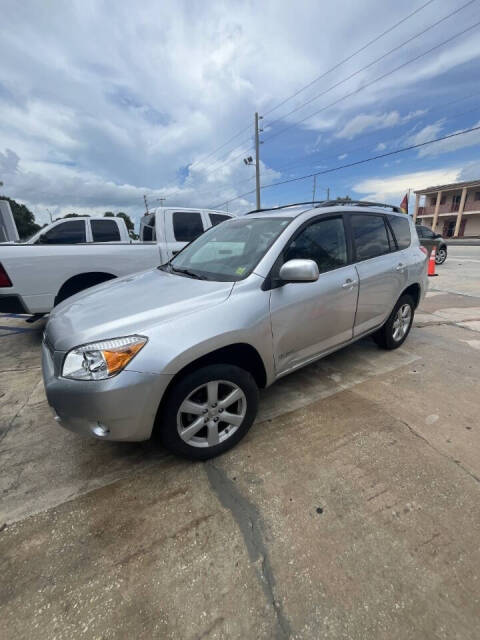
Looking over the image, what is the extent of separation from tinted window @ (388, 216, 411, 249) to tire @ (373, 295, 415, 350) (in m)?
0.65

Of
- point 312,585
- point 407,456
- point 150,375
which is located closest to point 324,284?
point 407,456

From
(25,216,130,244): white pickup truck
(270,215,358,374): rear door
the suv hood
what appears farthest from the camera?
(25,216,130,244): white pickup truck

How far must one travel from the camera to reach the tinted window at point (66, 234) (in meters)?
6.02

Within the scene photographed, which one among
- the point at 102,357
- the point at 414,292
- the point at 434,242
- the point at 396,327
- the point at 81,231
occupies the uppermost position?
the point at 81,231

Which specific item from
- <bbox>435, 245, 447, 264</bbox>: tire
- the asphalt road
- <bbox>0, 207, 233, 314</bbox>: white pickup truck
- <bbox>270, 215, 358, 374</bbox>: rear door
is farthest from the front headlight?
<bbox>435, 245, 447, 264</bbox>: tire

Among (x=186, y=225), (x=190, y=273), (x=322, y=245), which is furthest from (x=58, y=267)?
(x=322, y=245)

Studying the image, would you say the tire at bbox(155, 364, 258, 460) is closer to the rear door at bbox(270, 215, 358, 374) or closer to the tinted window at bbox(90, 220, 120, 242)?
the rear door at bbox(270, 215, 358, 374)

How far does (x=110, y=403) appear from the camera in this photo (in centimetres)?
165

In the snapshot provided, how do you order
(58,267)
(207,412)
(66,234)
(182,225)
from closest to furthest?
(207,412), (58,267), (182,225), (66,234)

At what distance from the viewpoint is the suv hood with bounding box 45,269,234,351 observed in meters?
1.77

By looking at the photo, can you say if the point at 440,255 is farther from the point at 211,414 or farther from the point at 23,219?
the point at 23,219

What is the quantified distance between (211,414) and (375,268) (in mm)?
2284

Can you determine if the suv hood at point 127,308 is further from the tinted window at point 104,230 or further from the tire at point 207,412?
the tinted window at point 104,230

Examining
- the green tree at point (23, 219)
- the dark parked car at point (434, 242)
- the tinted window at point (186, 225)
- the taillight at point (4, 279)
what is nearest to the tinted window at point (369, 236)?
Answer: the tinted window at point (186, 225)
